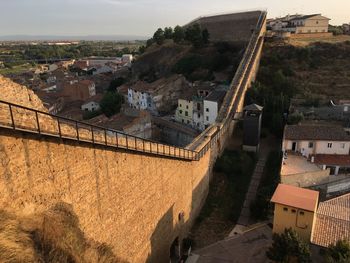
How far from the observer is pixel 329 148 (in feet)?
69.2

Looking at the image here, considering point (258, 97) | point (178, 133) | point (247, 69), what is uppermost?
point (247, 69)

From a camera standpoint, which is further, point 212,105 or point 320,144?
point 212,105

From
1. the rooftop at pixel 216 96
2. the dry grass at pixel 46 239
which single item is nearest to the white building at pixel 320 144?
the rooftop at pixel 216 96

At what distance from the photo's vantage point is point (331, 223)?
14375mm

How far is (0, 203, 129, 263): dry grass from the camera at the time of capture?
5.92m

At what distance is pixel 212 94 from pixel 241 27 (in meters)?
20.2

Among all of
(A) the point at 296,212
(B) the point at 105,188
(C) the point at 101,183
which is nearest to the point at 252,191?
(A) the point at 296,212

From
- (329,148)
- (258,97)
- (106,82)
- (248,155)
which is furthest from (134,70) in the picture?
(329,148)

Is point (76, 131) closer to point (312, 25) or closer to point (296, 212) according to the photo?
point (296, 212)

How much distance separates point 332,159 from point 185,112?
17.5m

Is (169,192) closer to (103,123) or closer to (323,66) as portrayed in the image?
(103,123)

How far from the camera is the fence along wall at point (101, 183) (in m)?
6.80

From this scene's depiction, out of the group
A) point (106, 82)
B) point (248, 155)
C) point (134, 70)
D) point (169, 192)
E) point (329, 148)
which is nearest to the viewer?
point (169, 192)

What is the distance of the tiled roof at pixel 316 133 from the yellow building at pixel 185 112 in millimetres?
13153
